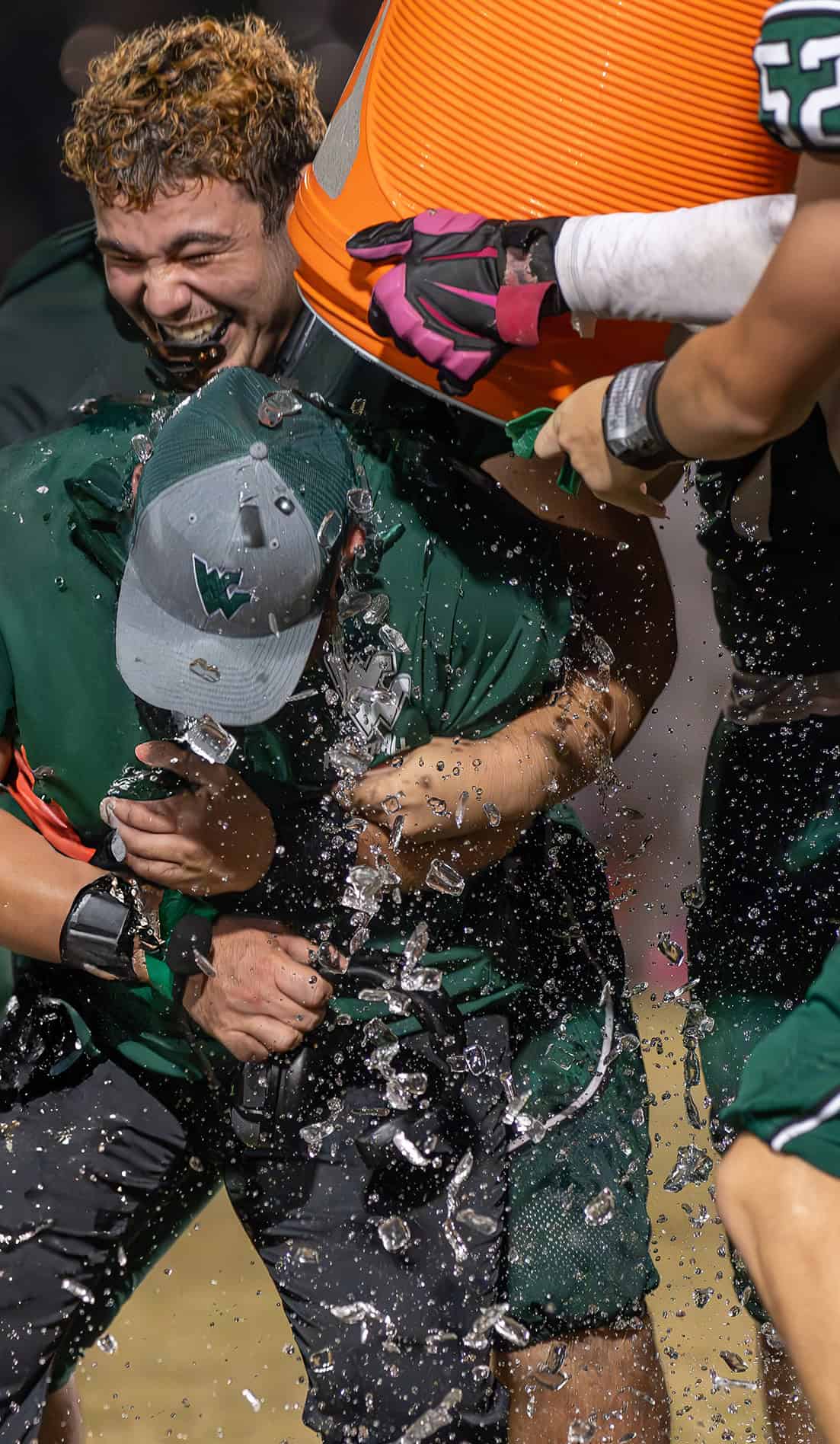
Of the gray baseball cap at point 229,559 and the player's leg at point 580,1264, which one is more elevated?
the gray baseball cap at point 229,559

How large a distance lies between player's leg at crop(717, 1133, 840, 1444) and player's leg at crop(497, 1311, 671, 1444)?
0.76 metres

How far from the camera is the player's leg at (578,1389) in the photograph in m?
1.82

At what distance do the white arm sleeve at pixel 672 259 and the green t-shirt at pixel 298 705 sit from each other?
34cm

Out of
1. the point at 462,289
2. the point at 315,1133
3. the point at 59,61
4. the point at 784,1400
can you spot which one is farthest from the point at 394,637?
the point at 59,61

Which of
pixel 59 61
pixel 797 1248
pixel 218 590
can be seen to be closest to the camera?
pixel 797 1248

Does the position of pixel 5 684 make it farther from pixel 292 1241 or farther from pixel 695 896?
pixel 695 896

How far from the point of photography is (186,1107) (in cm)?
195

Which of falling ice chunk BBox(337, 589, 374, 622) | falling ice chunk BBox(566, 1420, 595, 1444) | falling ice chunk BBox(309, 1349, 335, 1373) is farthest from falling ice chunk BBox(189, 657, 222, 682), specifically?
falling ice chunk BBox(566, 1420, 595, 1444)

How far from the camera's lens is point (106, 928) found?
1769 millimetres

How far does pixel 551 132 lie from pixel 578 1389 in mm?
1375

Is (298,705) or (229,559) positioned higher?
(229,559)

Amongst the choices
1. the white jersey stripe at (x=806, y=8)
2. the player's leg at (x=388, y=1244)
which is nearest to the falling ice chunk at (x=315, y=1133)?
the player's leg at (x=388, y=1244)

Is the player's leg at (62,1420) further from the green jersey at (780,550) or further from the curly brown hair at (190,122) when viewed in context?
the curly brown hair at (190,122)

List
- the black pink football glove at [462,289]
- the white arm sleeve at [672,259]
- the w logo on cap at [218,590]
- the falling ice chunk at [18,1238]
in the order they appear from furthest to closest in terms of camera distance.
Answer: the falling ice chunk at [18,1238] < the w logo on cap at [218,590] < the black pink football glove at [462,289] < the white arm sleeve at [672,259]
